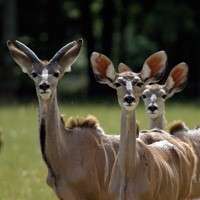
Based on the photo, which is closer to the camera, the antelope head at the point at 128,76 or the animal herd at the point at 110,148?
the antelope head at the point at 128,76

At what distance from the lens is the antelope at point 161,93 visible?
45.6ft

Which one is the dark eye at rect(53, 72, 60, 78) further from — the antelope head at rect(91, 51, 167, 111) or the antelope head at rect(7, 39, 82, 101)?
the antelope head at rect(91, 51, 167, 111)

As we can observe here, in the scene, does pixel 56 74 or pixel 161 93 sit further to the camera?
pixel 161 93

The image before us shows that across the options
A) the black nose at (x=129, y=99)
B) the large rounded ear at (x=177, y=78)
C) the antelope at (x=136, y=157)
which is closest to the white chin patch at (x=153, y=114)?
the large rounded ear at (x=177, y=78)

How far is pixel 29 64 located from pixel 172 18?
30.5 metres

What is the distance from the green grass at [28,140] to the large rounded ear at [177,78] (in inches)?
86.8

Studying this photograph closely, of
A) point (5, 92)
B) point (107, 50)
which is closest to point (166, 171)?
point (5, 92)

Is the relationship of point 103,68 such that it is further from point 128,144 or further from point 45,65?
point 128,144

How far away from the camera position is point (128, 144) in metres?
10.4

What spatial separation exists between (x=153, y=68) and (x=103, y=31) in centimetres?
3536

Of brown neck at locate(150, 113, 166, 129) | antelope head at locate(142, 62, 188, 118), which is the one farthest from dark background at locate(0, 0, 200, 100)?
brown neck at locate(150, 113, 166, 129)

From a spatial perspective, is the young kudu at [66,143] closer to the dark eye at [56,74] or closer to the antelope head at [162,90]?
the dark eye at [56,74]

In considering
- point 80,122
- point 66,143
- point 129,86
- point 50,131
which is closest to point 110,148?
point 80,122

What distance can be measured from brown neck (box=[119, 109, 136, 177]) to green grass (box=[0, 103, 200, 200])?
3839mm
